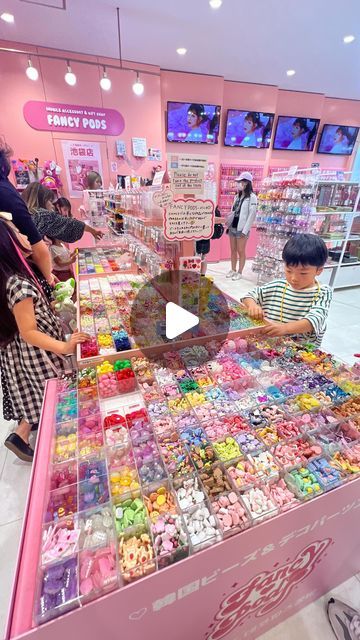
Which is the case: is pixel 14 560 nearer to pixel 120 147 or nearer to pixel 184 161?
pixel 184 161

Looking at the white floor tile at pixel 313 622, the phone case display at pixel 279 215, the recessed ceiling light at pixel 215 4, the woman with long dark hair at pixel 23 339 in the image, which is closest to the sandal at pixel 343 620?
the white floor tile at pixel 313 622

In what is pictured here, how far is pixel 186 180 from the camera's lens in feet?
3.50

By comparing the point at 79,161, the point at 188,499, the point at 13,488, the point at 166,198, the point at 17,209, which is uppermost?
the point at 79,161

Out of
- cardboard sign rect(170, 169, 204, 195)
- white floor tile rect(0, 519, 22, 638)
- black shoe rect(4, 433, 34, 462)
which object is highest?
cardboard sign rect(170, 169, 204, 195)

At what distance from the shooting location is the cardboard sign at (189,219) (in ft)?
3.54

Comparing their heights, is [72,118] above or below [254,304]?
above

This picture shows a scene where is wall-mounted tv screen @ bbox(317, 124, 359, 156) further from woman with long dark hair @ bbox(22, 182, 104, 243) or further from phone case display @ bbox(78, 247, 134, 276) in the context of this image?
woman with long dark hair @ bbox(22, 182, 104, 243)

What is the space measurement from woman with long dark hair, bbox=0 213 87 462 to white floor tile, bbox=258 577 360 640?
142 centimetres

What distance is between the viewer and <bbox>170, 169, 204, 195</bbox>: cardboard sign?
41.5 inches

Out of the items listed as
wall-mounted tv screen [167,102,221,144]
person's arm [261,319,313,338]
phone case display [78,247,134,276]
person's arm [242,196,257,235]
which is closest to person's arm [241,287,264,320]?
person's arm [261,319,313,338]

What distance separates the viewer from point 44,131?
15.0ft

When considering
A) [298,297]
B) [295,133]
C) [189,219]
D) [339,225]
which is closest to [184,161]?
[189,219]

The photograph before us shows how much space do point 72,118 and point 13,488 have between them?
5.27 metres

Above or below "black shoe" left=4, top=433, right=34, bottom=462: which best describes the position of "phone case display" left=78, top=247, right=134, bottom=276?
above
